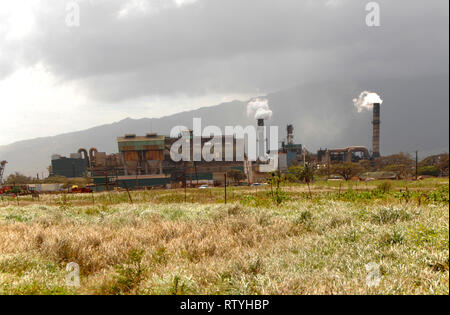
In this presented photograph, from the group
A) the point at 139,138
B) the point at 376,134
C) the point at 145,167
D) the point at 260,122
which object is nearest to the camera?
the point at 139,138

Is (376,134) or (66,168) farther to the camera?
(376,134)

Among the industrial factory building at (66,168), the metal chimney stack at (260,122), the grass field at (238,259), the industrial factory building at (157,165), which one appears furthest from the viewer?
the metal chimney stack at (260,122)

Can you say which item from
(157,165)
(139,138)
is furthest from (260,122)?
(139,138)

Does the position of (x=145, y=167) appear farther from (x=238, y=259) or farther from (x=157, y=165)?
(x=238, y=259)

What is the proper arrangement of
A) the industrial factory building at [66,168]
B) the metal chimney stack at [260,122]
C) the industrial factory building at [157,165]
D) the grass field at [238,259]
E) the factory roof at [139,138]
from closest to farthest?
the grass field at [238,259] < the industrial factory building at [157,165] < the factory roof at [139,138] < the industrial factory building at [66,168] < the metal chimney stack at [260,122]

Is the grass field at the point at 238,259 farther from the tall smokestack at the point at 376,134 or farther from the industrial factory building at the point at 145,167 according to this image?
the tall smokestack at the point at 376,134

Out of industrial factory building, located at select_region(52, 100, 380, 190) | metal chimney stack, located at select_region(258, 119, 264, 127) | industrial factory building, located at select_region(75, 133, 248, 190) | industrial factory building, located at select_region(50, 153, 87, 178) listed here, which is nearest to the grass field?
industrial factory building, located at select_region(52, 100, 380, 190)

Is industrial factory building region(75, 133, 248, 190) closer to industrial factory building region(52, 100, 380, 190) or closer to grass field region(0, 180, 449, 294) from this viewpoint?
industrial factory building region(52, 100, 380, 190)

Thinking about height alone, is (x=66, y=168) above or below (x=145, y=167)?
below

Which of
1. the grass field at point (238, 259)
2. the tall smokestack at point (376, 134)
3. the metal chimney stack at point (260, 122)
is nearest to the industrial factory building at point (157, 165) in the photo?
the tall smokestack at point (376, 134)

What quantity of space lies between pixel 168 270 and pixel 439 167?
91.3m

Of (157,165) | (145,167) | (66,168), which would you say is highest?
(157,165)
